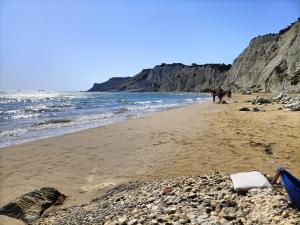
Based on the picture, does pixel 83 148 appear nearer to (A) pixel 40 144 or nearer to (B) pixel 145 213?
(A) pixel 40 144

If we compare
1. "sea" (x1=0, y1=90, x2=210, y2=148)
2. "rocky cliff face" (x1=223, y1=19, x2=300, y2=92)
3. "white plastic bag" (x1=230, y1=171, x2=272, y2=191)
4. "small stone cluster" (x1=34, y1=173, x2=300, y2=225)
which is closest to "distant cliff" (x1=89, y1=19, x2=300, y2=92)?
"rocky cliff face" (x1=223, y1=19, x2=300, y2=92)

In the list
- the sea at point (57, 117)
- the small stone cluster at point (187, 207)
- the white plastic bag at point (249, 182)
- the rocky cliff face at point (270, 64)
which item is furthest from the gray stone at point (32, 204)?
the rocky cliff face at point (270, 64)

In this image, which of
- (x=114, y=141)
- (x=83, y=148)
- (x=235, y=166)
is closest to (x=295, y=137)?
(x=235, y=166)

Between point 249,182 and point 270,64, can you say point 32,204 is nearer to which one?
point 249,182

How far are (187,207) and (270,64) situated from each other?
242 ft

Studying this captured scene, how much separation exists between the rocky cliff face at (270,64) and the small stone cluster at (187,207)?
46.2 m

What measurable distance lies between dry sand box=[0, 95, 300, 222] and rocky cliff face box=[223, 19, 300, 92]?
3777 centimetres

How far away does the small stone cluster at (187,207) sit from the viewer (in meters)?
6.09

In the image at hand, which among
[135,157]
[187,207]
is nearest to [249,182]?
[187,207]

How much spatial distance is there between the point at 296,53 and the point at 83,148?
55.0 meters

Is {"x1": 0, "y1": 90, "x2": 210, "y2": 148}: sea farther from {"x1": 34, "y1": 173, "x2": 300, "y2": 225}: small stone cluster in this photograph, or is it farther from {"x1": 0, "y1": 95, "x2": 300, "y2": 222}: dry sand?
{"x1": 34, "y1": 173, "x2": 300, "y2": 225}: small stone cluster

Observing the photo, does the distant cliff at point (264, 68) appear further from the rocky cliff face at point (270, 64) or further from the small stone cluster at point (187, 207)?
the small stone cluster at point (187, 207)

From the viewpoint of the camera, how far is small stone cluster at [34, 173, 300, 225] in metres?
Result: 6.09

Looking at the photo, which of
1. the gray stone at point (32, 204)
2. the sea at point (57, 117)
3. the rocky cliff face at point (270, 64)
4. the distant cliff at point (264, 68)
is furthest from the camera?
the distant cliff at point (264, 68)
